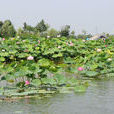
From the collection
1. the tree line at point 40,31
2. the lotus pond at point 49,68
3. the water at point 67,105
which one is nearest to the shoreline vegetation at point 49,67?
the lotus pond at point 49,68

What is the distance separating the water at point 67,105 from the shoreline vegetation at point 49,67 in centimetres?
23

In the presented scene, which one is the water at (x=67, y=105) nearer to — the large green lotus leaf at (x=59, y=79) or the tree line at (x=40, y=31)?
the large green lotus leaf at (x=59, y=79)

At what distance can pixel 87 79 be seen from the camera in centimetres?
488

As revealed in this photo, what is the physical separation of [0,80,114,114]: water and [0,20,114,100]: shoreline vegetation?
0.74 feet

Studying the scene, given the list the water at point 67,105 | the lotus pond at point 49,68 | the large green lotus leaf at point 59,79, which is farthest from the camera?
the large green lotus leaf at point 59,79

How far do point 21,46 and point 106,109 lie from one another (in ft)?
15.5

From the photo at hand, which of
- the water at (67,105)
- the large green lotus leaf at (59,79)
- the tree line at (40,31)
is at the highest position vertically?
the tree line at (40,31)

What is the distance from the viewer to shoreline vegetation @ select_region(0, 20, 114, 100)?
12.4 ft

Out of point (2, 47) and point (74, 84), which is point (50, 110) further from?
point (2, 47)

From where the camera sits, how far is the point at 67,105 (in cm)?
310

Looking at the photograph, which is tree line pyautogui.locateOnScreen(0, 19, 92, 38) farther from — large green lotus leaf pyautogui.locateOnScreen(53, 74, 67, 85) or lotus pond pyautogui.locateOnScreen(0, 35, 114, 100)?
large green lotus leaf pyautogui.locateOnScreen(53, 74, 67, 85)

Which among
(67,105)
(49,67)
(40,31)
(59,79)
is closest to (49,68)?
(49,67)

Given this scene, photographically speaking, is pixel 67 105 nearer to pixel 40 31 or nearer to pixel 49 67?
pixel 49 67

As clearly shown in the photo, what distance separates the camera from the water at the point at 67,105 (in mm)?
2865
